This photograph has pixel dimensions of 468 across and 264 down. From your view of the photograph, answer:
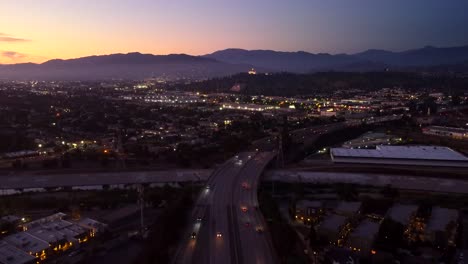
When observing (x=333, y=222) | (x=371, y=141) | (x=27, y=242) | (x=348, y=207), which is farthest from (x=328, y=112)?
(x=27, y=242)

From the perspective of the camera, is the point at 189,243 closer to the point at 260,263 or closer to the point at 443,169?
the point at 260,263

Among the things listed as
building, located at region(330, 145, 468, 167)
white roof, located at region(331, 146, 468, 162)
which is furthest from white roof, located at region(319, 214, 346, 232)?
white roof, located at region(331, 146, 468, 162)

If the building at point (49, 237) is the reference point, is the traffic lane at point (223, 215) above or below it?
above

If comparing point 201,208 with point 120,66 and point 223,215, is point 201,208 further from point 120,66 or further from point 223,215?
point 120,66

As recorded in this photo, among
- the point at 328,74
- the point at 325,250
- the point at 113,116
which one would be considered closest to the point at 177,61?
the point at 328,74

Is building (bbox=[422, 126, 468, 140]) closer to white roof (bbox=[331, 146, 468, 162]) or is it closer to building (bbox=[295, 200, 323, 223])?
white roof (bbox=[331, 146, 468, 162])

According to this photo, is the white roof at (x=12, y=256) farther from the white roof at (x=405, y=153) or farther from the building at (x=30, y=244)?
the white roof at (x=405, y=153)

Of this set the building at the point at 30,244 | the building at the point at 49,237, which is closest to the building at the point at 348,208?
the building at the point at 49,237
